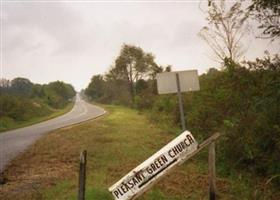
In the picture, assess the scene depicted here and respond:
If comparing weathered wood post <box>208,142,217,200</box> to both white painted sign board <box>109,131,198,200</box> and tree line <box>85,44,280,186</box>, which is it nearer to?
white painted sign board <box>109,131,198,200</box>

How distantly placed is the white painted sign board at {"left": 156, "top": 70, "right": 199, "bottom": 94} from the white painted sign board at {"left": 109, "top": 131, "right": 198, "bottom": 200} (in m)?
1.95

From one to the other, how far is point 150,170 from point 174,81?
2.51 metres

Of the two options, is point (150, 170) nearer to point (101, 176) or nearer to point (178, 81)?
point (178, 81)

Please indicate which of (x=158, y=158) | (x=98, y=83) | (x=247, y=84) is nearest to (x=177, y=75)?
(x=158, y=158)

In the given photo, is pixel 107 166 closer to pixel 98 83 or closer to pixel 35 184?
pixel 35 184

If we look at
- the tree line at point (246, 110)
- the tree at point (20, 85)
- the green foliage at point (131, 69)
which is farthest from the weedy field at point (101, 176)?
the tree at point (20, 85)

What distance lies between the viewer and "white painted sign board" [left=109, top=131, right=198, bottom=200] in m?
5.73

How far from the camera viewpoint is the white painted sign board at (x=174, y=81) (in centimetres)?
776

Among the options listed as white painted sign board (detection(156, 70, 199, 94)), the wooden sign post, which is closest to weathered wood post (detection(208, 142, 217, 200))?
the wooden sign post

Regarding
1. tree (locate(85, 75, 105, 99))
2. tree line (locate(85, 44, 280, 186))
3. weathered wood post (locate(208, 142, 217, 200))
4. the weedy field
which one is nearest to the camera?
weathered wood post (locate(208, 142, 217, 200))

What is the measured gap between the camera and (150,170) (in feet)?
19.1

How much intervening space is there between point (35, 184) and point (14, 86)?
152m

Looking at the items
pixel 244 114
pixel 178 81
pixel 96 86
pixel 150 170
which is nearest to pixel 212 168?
pixel 150 170

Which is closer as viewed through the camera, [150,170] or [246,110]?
[150,170]
